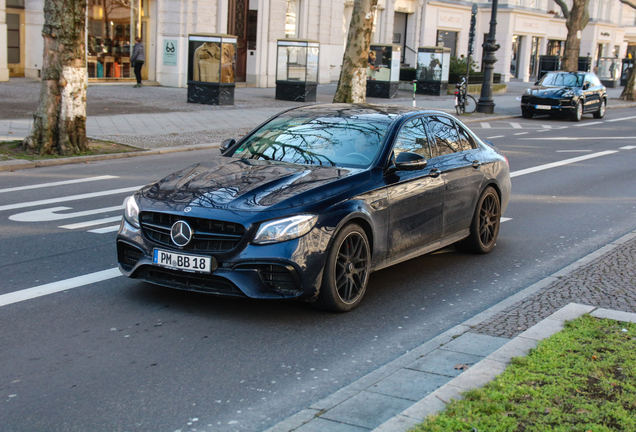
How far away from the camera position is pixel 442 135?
7.54m

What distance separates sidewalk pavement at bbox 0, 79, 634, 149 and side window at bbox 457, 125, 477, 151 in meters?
8.86

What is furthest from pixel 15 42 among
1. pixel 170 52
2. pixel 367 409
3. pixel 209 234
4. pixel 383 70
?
pixel 367 409

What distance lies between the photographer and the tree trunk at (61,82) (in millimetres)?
13242

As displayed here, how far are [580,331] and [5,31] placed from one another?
25117 millimetres

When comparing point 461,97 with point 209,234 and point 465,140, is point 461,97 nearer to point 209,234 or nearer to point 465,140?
point 465,140

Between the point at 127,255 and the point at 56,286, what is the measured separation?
0.78 meters

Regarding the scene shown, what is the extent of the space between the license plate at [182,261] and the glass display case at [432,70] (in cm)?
2949

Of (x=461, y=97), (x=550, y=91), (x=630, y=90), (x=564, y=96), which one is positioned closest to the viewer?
(x=564, y=96)

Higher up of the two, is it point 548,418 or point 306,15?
point 306,15

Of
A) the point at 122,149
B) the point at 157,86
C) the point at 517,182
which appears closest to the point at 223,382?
the point at 517,182

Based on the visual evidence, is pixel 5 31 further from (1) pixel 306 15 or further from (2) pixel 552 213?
(2) pixel 552 213

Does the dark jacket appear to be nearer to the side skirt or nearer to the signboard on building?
the signboard on building

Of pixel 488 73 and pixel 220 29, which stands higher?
pixel 220 29

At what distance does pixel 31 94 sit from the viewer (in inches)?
904
